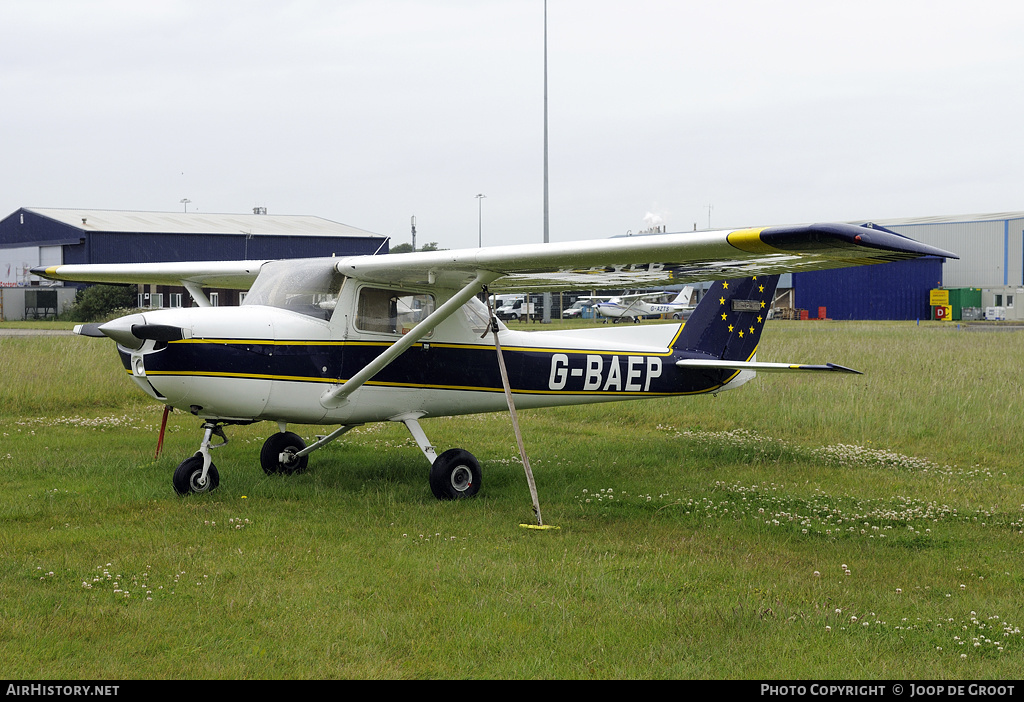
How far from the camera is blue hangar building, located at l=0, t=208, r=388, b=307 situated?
52.2 m

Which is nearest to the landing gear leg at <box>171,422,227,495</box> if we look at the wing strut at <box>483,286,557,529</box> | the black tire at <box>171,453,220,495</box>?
the black tire at <box>171,453,220,495</box>

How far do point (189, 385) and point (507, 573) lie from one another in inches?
134

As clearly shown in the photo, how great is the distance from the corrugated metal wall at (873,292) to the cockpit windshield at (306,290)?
5662 cm

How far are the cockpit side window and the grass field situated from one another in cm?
155

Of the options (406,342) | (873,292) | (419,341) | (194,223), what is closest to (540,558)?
(406,342)

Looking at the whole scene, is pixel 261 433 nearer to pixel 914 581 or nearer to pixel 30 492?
pixel 30 492

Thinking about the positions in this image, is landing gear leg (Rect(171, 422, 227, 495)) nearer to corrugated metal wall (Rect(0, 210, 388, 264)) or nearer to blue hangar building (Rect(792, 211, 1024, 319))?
corrugated metal wall (Rect(0, 210, 388, 264))

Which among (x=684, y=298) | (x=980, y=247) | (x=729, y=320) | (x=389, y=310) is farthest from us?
(x=980, y=247)

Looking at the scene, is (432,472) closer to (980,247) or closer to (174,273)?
(174,273)

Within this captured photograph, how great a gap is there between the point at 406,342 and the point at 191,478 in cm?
232

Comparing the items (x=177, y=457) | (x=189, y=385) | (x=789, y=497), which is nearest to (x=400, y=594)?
(x=189, y=385)

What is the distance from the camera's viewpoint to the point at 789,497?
8305 millimetres

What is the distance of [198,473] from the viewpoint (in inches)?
325

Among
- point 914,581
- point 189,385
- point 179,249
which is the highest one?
point 179,249
